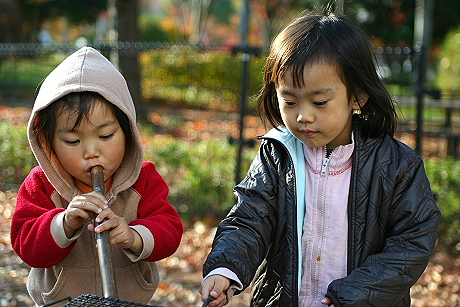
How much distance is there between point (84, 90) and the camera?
6.86 feet

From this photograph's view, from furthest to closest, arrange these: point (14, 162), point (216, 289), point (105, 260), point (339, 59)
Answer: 1. point (14, 162)
2. point (339, 59)
3. point (216, 289)
4. point (105, 260)

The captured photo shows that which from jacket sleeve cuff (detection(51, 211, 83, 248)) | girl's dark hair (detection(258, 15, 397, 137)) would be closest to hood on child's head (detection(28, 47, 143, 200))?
jacket sleeve cuff (detection(51, 211, 83, 248))

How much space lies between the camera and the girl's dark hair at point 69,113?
2084 mm

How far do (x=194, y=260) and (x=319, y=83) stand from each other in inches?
138

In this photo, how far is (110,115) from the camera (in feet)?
7.06

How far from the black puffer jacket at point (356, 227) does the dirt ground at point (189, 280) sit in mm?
2295

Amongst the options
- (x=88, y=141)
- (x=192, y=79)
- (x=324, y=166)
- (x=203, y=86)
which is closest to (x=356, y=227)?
(x=324, y=166)

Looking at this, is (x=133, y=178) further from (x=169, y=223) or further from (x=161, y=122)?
(x=161, y=122)

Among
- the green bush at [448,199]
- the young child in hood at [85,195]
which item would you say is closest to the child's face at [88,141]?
the young child in hood at [85,195]

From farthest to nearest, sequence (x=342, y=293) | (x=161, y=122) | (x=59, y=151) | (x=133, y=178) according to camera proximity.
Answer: (x=161, y=122) < (x=133, y=178) < (x=59, y=151) < (x=342, y=293)

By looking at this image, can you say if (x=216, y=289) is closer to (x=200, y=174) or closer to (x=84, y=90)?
(x=84, y=90)

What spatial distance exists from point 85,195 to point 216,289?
1.70 ft

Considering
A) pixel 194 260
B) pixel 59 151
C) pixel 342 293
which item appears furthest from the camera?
pixel 194 260

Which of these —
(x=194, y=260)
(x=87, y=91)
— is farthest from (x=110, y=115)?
(x=194, y=260)
